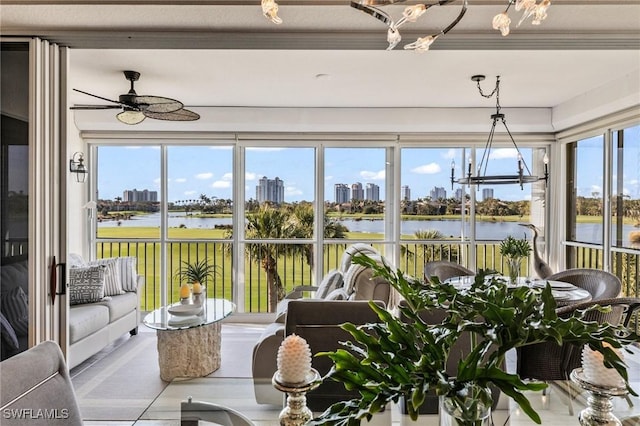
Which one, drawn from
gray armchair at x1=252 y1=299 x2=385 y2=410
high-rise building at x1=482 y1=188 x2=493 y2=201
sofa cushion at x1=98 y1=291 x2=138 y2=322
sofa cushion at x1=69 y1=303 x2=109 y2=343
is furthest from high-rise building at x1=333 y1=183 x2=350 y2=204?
gray armchair at x1=252 y1=299 x2=385 y2=410

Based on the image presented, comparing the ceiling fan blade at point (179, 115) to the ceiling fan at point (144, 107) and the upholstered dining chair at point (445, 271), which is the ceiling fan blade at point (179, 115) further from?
the upholstered dining chair at point (445, 271)

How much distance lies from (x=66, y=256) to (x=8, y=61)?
1192mm

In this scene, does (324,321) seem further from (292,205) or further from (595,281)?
(292,205)

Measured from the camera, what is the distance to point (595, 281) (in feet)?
11.3

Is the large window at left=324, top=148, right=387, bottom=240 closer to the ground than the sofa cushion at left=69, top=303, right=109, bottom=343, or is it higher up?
higher up

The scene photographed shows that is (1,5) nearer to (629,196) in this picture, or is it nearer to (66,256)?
(66,256)

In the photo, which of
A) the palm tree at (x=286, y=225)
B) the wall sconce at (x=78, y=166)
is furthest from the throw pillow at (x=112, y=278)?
the palm tree at (x=286, y=225)

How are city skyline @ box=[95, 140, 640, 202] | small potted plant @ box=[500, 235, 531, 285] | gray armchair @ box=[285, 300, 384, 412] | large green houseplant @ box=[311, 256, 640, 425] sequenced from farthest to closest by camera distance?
city skyline @ box=[95, 140, 640, 202], small potted plant @ box=[500, 235, 531, 285], gray armchair @ box=[285, 300, 384, 412], large green houseplant @ box=[311, 256, 640, 425]

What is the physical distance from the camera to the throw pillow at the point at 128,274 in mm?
4333

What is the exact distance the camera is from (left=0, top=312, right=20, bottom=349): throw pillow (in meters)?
2.21

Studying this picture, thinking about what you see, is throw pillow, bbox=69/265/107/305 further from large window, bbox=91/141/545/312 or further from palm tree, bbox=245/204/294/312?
palm tree, bbox=245/204/294/312

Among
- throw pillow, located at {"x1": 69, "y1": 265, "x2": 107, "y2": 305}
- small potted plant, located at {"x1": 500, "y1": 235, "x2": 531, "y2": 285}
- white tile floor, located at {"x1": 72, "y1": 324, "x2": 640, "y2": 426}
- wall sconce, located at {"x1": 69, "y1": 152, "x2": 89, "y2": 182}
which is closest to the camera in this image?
white tile floor, located at {"x1": 72, "y1": 324, "x2": 640, "y2": 426}

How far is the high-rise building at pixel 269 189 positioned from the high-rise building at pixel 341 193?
710 millimetres

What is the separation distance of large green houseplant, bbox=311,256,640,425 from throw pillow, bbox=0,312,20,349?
2.25m
